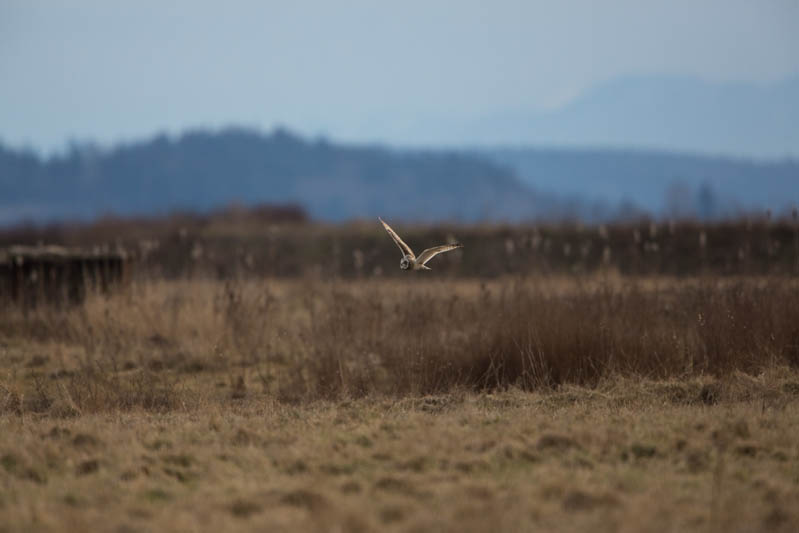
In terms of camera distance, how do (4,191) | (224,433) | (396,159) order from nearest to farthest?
(224,433) → (4,191) → (396,159)

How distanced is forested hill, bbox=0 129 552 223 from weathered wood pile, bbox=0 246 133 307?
4481 inches

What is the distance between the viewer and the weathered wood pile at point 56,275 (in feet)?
46.9

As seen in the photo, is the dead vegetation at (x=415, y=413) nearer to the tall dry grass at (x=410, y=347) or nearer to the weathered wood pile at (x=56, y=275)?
the tall dry grass at (x=410, y=347)

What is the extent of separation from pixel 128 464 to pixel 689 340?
19.7ft

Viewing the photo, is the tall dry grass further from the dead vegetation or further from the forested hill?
the forested hill

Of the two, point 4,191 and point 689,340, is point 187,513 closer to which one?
point 689,340

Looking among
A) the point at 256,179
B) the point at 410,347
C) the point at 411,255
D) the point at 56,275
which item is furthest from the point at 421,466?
the point at 256,179

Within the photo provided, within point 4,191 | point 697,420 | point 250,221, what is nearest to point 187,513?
point 697,420

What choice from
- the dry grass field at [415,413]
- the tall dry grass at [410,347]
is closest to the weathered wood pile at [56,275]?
the dry grass field at [415,413]

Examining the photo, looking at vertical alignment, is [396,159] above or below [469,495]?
above

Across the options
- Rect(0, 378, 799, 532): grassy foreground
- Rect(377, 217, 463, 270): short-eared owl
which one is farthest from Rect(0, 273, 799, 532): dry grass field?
Rect(377, 217, 463, 270): short-eared owl

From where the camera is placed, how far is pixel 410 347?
9664 mm

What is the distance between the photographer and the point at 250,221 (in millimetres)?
39250

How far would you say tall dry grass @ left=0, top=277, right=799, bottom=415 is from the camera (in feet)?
30.4
